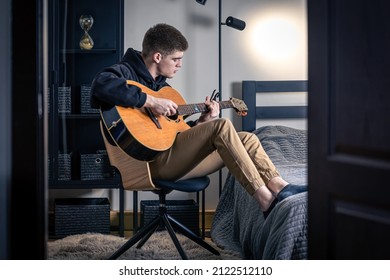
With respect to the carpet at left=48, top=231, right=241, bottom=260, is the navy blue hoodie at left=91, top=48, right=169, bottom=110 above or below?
above

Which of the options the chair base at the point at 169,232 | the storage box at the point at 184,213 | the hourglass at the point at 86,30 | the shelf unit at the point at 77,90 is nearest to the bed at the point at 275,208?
the storage box at the point at 184,213

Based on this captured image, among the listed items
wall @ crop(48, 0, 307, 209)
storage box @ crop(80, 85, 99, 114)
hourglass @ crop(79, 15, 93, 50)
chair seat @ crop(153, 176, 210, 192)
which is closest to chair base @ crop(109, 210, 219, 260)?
chair seat @ crop(153, 176, 210, 192)

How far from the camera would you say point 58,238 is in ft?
13.5

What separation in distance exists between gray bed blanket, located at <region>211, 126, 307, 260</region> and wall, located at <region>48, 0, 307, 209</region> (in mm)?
462

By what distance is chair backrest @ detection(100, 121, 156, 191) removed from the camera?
3.10 m

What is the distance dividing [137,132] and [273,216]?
0.71 metres

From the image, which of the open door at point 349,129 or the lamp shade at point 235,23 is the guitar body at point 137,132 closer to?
the open door at point 349,129

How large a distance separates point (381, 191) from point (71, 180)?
2.78 meters

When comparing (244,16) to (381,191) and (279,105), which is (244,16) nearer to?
(279,105)

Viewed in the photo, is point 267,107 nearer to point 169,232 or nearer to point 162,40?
point 162,40

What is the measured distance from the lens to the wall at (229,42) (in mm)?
4609

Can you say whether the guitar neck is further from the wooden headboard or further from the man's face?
the wooden headboard

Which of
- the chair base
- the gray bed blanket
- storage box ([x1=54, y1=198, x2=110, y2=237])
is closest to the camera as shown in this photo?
the gray bed blanket
